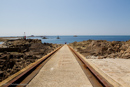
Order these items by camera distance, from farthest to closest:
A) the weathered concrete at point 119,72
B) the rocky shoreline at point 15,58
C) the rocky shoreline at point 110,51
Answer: the rocky shoreline at point 110,51
the rocky shoreline at point 15,58
the weathered concrete at point 119,72

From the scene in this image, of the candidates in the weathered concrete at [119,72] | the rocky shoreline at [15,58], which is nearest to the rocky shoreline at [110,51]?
the weathered concrete at [119,72]

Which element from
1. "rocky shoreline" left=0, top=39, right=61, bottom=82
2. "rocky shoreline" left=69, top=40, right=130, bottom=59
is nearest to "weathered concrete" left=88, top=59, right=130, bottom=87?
"rocky shoreline" left=69, top=40, right=130, bottom=59

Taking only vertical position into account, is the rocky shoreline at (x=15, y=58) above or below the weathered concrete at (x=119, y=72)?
below

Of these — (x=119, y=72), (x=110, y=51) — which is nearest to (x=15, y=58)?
(x=119, y=72)

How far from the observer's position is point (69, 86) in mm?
3551

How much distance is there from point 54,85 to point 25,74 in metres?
1.66

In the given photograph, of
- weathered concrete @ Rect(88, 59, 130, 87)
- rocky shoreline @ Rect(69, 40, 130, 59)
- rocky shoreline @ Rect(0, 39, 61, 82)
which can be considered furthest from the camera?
rocky shoreline @ Rect(69, 40, 130, 59)

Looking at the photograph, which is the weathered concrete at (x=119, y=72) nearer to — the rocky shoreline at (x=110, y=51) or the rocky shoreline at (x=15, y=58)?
the rocky shoreline at (x=110, y=51)

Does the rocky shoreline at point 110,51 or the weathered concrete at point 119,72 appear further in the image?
the rocky shoreline at point 110,51

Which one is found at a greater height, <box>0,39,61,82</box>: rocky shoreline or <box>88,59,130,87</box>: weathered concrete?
<box>88,59,130,87</box>: weathered concrete

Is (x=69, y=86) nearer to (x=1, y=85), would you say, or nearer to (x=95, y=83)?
(x=95, y=83)

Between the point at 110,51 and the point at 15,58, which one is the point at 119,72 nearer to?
the point at 15,58

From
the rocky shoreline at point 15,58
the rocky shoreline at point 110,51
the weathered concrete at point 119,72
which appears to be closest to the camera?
the weathered concrete at point 119,72

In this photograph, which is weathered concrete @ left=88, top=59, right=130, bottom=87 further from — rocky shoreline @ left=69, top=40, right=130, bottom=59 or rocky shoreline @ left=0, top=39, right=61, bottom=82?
rocky shoreline @ left=0, top=39, right=61, bottom=82
